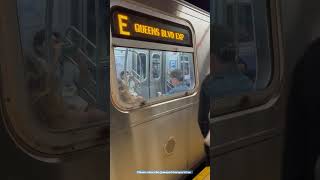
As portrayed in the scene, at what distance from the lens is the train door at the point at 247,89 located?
100cm

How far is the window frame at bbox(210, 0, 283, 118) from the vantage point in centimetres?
100

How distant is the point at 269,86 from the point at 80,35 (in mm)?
635

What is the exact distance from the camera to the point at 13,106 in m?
1.02

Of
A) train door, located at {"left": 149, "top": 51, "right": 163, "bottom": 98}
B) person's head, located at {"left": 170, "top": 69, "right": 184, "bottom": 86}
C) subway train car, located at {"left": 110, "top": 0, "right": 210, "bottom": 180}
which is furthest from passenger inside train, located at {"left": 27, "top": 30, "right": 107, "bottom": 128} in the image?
person's head, located at {"left": 170, "top": 69, "right": 184, "bottom": 86}

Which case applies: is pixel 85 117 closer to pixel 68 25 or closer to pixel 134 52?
pixel 68 25

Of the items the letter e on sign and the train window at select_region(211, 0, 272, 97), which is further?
the letter e on sign

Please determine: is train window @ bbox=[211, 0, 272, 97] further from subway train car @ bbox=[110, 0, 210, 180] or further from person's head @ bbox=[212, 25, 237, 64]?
subway train car @ bbox=[110, 0, 210, 180]

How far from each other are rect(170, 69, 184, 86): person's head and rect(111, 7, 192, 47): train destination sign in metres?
0.16

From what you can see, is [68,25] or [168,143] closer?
[68,25]

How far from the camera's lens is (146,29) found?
164 cm

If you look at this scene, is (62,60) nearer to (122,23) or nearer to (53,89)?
(53,89)

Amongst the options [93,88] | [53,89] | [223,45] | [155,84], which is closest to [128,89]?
[155,84]

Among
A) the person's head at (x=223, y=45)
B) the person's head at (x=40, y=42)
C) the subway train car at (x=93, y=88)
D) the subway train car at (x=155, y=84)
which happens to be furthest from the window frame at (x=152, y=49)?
the person's head at (x=223, y=45)

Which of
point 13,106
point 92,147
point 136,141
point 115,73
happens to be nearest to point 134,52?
point 115,73
